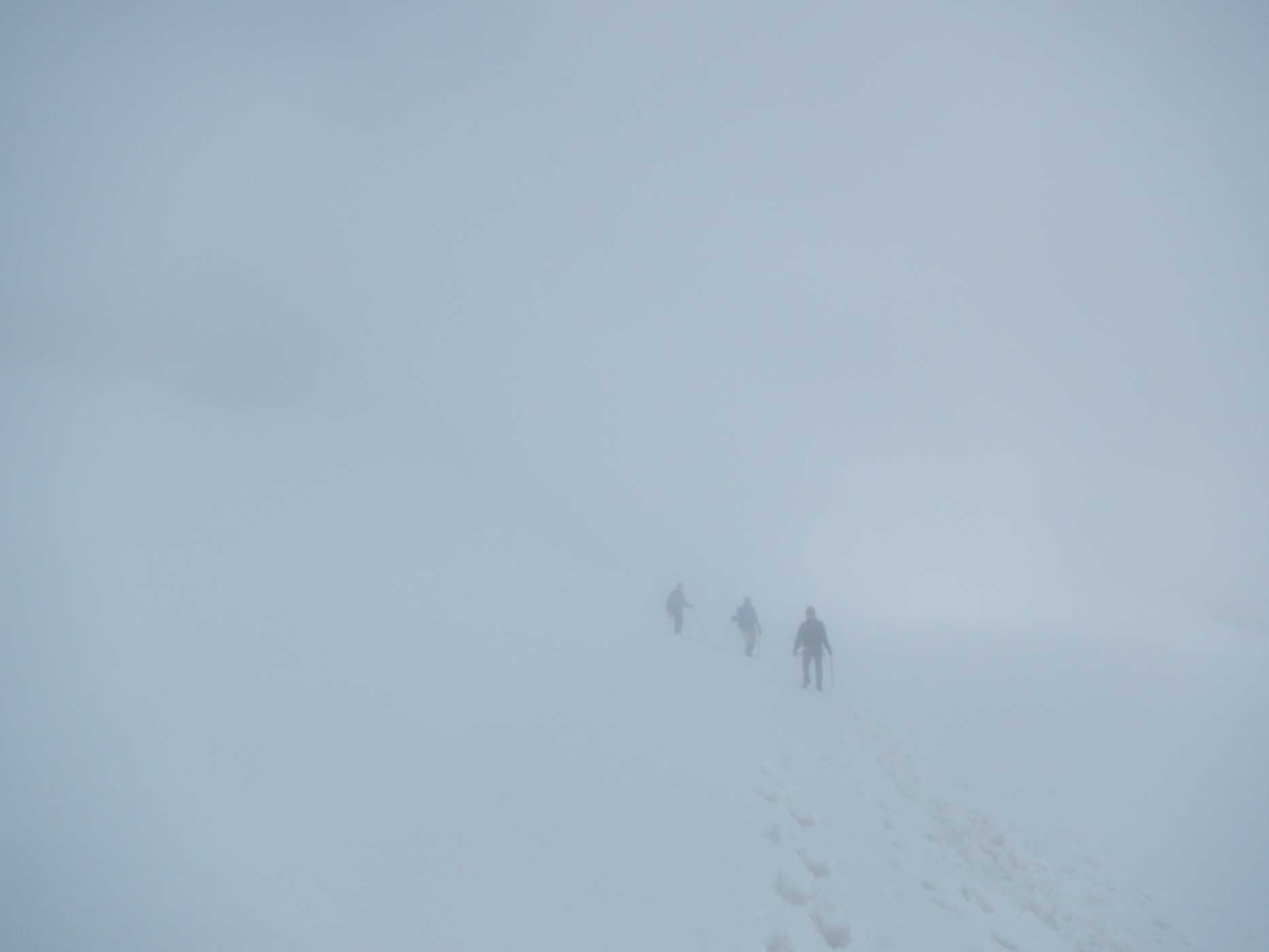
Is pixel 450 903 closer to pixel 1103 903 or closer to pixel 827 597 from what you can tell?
pixel 1103 903

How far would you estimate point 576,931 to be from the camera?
14.6 feet

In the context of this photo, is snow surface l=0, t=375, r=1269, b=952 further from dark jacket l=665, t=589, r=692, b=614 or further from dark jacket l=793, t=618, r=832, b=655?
dark jacket l=665, t=589, r=692, b=614

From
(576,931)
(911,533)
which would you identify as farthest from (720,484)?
(576,931)

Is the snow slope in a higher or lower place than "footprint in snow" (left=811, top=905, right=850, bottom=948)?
higher

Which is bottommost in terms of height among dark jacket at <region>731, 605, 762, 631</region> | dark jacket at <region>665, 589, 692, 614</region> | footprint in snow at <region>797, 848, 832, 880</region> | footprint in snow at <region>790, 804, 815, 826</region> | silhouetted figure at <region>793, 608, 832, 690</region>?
footprint in snow at <region>797, 848, 832, 880</region>

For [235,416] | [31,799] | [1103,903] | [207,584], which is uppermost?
[235,416]

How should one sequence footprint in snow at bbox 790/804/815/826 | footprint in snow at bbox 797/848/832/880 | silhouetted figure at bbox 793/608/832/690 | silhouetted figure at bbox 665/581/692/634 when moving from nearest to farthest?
footprint in snow at bbox 797/848/832/880, footprint in snow at bbox 790/804/815/826, silhouetted figure at bbox 793/608/832/690, silhouetted figure at bbox 665/581/692/634

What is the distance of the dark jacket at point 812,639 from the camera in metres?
17.1

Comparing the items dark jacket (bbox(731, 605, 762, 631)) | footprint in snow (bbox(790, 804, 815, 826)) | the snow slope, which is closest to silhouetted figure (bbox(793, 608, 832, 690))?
dark jacket (bbox(731, 605, 762, 631))

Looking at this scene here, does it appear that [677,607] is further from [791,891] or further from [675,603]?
[791,891]

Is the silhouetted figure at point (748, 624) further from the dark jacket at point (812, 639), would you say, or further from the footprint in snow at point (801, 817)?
the footprint in snow at point (801, 817)

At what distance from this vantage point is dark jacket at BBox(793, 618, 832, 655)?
56.1 feet

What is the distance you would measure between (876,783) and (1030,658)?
2122cm

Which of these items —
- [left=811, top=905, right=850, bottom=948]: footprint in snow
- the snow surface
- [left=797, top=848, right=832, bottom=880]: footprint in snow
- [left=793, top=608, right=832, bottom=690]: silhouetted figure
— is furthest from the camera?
[left=793, top=608, right=832, bottom=690]: silhouetted figure
